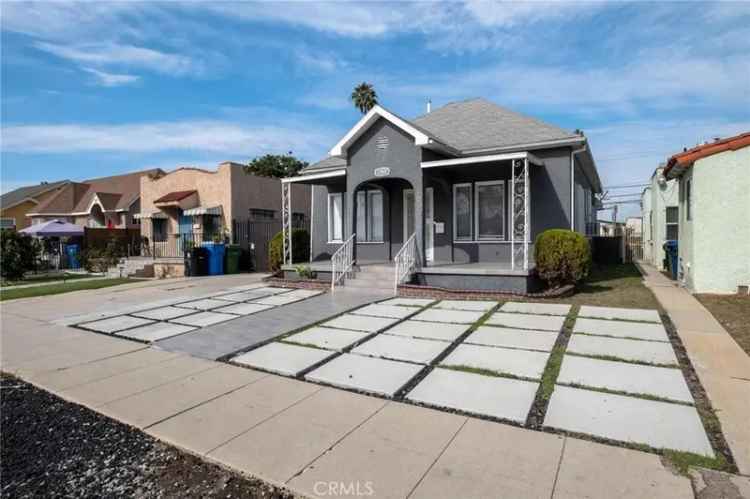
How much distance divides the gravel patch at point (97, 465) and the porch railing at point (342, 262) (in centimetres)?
789

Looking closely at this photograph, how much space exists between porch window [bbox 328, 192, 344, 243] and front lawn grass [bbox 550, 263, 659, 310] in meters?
8.37

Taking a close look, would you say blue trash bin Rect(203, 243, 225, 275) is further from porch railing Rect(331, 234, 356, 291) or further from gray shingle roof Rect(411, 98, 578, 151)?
gray shingle roof Rect(411, 98, 578, 151)

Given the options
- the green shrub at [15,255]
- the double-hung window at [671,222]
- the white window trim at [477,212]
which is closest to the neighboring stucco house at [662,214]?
the double-hung window at [671,222]

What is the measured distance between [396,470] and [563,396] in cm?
213

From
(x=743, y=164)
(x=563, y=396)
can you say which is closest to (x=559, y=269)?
(x=743, y=164)

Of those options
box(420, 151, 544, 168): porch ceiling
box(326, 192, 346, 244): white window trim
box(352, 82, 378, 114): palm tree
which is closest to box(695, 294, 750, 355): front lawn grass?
box(420, 151, 544, 168): porch ceiling

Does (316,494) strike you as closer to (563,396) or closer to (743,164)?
(563,396)

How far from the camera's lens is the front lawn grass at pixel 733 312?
6309 millimetres

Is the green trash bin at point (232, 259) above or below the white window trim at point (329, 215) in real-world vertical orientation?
below

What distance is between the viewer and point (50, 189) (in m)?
42.1

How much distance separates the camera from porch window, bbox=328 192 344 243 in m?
15.6

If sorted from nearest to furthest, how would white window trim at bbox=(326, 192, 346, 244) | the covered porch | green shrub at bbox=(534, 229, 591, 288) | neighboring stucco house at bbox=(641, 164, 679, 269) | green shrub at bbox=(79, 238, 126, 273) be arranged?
green shrub at bbox=(534, 229, 591, 288) → the covered porch → white window trim at bbox=(326, 192, 346, 244) → neighboring stucco house at bbox=(641, 164, 679, 269) → green shrub at bbox=(79, 238, 126, 273)
